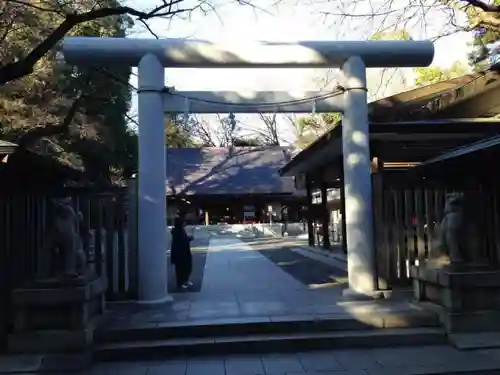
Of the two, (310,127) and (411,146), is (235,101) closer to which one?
(411,146)

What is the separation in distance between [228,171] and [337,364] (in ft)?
110

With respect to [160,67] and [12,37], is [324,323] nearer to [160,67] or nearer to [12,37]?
[160,67]

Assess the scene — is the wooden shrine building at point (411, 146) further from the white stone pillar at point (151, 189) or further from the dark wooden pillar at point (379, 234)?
the white stone pillar at point (151, 189)

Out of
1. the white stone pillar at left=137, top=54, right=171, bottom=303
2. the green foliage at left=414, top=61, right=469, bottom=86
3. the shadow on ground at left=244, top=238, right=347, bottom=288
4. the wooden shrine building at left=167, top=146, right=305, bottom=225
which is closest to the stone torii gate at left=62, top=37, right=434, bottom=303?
the white stone pillar at left=137, top=54, right=171, bottom=303

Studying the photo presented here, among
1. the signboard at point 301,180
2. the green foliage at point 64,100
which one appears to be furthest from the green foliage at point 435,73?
the green foliage at point 64,100

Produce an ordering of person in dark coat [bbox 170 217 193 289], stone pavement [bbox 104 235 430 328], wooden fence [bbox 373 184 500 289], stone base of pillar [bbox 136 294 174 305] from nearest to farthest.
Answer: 1. stone pavement [bbox 104 235 430 328]
2. stone base of pillar [bbox 136 294 174 305]
3. wooden fence [bbox 373 184 500 289]
4. person in dark coat [bbox 170 217 193 289]

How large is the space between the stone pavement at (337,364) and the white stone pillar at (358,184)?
7.29 feet

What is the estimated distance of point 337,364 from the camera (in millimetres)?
6496

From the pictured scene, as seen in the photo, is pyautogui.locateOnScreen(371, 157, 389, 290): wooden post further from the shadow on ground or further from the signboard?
the signboard

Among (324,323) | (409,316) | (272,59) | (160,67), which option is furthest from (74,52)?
(409,316)

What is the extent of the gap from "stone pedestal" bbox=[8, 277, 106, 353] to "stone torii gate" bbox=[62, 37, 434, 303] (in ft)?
6.65

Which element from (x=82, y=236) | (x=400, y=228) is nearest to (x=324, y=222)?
(x=400, y=228)

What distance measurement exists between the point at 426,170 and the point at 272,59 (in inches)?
124

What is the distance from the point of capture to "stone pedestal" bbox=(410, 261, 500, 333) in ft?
24.1
